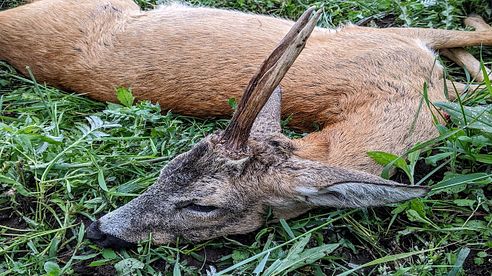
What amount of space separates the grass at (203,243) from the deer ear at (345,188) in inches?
9.3

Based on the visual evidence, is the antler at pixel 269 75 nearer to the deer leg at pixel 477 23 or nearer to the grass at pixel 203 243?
the grass at pixel 203 243

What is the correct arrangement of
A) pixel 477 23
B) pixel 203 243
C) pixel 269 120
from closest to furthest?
pixel 203 243 < pixel 269 120 < pixel 477 23

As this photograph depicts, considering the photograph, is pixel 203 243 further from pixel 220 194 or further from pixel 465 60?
pixel 465 60

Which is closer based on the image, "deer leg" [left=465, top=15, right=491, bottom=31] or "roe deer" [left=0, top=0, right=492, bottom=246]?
"roe deer" [left=0, top=0, right=492, bottom=246]

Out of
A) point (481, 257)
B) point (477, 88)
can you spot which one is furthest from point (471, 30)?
point (481, 257)

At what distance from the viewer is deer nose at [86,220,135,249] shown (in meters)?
3.70

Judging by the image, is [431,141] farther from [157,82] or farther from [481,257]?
[157,82]

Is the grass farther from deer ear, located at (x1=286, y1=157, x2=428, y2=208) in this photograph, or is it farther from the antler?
the antler

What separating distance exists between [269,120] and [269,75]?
2.32ft

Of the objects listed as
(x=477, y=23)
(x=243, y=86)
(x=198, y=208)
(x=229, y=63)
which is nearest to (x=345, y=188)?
(x=198, y=208)

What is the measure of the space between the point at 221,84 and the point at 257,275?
5.50 ft

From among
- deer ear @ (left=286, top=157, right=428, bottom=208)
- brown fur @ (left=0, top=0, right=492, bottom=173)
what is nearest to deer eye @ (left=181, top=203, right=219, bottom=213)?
deer ear @ (left=286, top=157, right=428, bottom=208)

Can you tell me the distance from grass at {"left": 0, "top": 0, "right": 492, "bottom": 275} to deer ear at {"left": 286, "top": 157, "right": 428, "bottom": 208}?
0.77 ft

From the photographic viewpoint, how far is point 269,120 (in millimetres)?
4121
